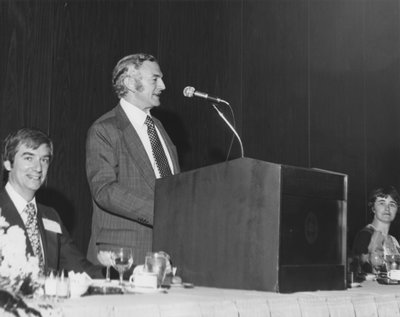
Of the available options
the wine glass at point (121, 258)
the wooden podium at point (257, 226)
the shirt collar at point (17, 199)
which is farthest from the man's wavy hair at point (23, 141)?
the wine glass at point (121, 258)

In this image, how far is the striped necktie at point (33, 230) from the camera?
2.36 meters

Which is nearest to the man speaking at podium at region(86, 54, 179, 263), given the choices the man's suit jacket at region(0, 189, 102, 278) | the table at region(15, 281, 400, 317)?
the man's suit jacket at region(0, 189, 102, 278)

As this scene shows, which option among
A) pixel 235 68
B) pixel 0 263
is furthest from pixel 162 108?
pixel 0 263

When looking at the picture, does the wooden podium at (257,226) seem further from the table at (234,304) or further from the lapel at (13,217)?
the lapel at (13,217)

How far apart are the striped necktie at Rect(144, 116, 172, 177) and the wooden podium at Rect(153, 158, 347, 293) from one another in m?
0.60

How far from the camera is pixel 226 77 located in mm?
4191

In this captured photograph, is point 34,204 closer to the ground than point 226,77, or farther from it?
closer to the ground

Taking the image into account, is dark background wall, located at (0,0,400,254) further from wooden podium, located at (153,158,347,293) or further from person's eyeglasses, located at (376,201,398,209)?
wooden podium, located at (153,158,347,293)

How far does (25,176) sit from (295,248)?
1.20m

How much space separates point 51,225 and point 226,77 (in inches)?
80.2

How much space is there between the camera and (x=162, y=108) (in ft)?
12.6

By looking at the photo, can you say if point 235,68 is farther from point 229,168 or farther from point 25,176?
point 229,168

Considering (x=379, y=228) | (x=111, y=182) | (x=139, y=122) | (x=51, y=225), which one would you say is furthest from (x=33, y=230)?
(x=379, y=228)

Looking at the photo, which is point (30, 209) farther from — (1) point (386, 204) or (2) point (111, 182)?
(1) point (386, 204)
